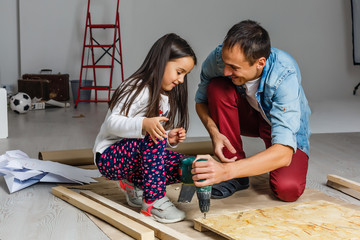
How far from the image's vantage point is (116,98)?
1806mm

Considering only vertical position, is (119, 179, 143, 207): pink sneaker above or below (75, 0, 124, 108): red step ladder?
below

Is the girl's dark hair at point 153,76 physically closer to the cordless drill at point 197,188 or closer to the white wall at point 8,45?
the cordless drill at point 197,188

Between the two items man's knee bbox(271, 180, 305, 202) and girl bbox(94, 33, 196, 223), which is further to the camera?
man's knee bbox(271, 180, 305, 202)

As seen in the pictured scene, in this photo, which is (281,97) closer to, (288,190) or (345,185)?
(288,190)

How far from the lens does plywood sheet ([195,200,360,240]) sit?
4.95 ft

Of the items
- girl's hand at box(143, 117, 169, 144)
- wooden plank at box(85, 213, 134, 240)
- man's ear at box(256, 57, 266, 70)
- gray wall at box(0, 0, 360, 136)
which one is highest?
gray wall at box(0, 0, 360, 136)

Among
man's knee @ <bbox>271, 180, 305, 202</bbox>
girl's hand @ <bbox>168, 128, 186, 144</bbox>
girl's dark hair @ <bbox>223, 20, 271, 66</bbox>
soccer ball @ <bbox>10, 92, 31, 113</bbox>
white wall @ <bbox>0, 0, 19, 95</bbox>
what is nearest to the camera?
girl's dark hair @ <bbox>223, 20, 271, 66</bbox>

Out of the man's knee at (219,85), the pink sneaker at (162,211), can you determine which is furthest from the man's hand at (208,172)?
the man's knee at (219,85)

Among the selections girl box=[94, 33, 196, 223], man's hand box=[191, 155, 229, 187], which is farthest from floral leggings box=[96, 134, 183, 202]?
man's hand box=[191, 155, 229, 187]

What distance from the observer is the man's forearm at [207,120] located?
82.7 inches

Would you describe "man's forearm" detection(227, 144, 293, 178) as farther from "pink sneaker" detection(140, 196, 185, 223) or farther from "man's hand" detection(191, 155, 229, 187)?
"pink sneaker" detection(140, 196, 185, 223)

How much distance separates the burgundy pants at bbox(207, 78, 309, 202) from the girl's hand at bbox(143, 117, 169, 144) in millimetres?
566

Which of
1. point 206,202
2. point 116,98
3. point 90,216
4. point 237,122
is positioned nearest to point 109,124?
point 116,98

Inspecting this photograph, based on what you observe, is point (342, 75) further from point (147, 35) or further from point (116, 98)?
point (116, 98)
